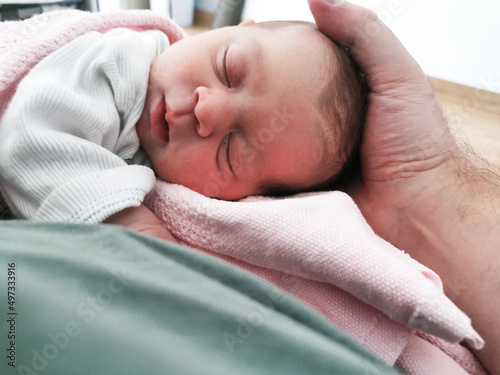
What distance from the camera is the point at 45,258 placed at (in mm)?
432

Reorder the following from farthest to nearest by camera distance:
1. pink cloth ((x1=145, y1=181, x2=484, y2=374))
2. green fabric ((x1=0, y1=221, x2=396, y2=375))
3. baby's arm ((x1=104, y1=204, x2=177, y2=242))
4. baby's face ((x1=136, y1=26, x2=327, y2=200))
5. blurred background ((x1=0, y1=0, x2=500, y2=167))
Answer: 1. blurred background ((x1=0, y1=0, x2=500, y2=167))
2. baby's face ((x1=136, y1=26, x2=327, y2=200))
3. baby's arm ((x1=104, y1=204, x2=177, y2=242))
4. pink cloth ((x1=145, y1=181, x2=484, y2=374))
5. green fabric ((x1=0, y1=221, x2=396, y2=375))

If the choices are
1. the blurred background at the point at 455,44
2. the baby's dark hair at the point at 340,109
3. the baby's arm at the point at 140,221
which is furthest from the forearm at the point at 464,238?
the blurred background at the point at 455,44

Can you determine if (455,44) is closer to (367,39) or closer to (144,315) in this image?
(367,39)

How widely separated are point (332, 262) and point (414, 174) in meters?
0.37

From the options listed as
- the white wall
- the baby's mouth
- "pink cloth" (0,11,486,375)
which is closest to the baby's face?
the baby's mouth

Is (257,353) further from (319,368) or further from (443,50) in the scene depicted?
(443,50)

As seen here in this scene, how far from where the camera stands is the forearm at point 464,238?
67 centimetres

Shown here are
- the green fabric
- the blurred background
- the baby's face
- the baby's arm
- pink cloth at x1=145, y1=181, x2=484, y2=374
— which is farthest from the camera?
the blurred background

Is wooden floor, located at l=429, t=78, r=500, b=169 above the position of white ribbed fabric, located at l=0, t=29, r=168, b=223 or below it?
below

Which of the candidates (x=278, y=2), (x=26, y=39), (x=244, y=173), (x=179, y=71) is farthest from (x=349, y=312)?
(x=278, y=2)

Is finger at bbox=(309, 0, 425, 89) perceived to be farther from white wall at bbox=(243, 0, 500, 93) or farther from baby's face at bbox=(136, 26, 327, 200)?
white wall at bbox=(243, 0, 500, 93)

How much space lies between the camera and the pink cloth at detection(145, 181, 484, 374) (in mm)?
515

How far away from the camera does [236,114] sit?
2.51 ft

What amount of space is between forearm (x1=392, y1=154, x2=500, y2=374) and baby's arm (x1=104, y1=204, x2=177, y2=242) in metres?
0.49
